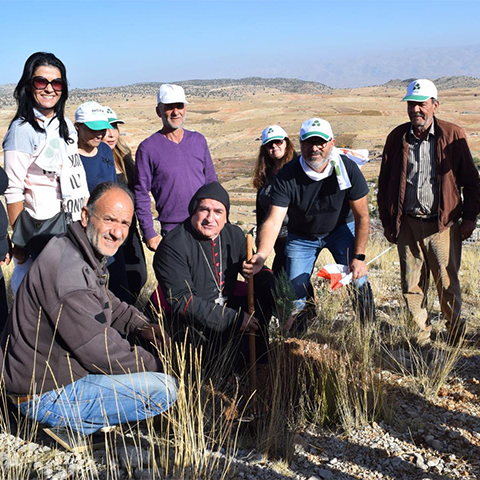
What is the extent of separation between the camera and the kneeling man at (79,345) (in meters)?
2.85

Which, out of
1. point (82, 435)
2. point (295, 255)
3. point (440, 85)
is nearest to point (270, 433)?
point (82, 435)

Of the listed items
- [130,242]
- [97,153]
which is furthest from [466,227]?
[97,153]

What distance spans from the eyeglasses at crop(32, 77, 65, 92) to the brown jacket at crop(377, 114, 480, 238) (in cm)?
260

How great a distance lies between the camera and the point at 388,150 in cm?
460

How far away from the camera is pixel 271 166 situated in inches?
209

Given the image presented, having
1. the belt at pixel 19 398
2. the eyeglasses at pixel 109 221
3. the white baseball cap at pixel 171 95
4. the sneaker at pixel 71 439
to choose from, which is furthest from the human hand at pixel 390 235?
the belt at pixel 19 398

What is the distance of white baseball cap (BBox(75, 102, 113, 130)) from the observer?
14.0 feet

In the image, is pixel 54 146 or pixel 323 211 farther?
pixel 323 211

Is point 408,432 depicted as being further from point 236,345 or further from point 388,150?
point 388,150

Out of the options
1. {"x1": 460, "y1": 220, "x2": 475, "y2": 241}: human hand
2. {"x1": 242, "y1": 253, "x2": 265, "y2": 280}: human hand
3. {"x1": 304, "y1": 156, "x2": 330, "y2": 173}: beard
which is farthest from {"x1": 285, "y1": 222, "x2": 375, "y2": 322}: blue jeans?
{"x1": 460, "y1": 220, "x2": 475, "y2": 241}: human hand

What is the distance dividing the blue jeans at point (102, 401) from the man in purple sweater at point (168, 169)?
5.84 ft

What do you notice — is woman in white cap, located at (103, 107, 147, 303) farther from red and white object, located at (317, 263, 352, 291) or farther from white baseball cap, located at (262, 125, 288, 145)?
red and white object, located at (317, 263, 352, 291)

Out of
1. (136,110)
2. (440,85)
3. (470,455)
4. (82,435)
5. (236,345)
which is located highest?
(440,85)

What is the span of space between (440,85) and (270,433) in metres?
145
